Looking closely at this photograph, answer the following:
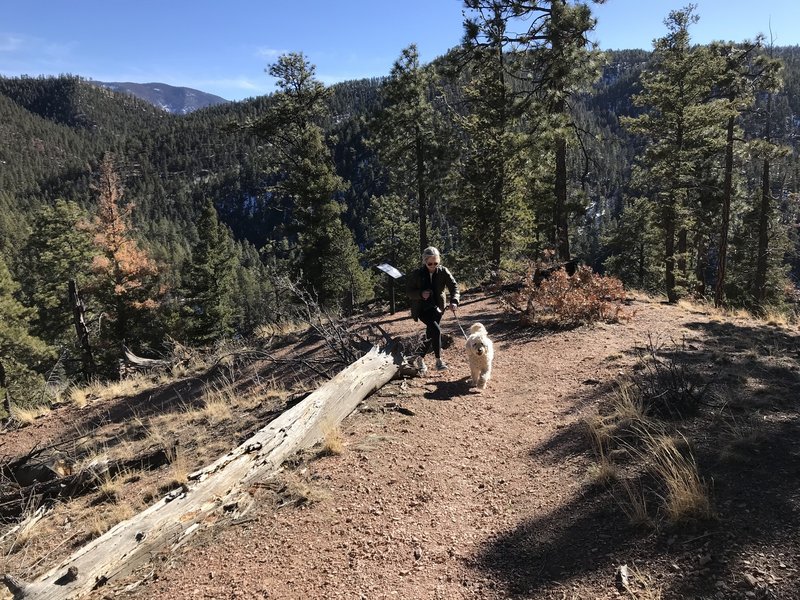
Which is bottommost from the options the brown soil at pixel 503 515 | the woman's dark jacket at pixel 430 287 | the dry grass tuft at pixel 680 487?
the brown soil at pixel 503 515

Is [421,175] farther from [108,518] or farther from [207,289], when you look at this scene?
[207,289]

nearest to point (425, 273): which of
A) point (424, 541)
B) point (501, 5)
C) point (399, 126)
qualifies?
point (424, 541)

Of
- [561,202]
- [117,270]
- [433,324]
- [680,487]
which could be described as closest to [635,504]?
[680,487]

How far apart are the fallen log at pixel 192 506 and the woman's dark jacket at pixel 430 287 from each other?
5.73 feet

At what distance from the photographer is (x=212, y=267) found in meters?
30.8

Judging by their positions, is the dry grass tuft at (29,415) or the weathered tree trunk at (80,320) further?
the weathered tree trunk at (80,320)

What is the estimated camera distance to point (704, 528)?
8.91ft

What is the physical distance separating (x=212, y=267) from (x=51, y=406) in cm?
2078

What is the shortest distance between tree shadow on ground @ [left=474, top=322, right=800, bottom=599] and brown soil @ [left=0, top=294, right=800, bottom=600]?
0.01m

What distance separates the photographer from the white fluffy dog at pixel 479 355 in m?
6.31

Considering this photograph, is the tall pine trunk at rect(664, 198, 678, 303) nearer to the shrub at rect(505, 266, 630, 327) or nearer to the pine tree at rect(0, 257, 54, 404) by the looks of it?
the shrub at rect(505, 266, 630, 327)

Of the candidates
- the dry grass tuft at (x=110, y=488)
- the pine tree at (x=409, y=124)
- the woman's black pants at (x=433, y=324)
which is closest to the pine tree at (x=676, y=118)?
the pine tree at (x=409, y=124)

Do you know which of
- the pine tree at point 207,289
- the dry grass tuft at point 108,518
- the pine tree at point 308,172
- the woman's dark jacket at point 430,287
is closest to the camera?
the dry grass tuft at point 108,518

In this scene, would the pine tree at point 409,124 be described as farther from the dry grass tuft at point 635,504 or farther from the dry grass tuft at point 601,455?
the dry grass tuft at point 635,504
